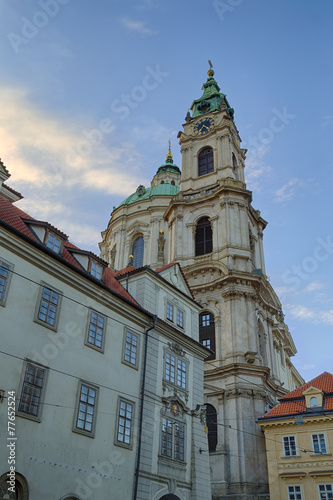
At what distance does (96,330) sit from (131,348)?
2.19 meters

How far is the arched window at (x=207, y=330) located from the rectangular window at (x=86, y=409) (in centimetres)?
2320

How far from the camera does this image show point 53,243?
20000mm

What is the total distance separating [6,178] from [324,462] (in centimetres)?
2281

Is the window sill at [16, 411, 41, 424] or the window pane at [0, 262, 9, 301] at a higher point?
the window pane at [0, 262, 9, 301]

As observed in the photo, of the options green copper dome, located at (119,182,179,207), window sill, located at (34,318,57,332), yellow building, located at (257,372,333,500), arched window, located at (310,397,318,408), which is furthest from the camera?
green copper dome, located at (119,182,179,207)

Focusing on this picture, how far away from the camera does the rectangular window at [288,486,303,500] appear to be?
28.2 metres

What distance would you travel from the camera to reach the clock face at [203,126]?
55966 millimetres

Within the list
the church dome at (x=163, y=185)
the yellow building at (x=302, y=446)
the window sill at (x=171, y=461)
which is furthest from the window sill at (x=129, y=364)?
the church dome at (x=163, y=185)

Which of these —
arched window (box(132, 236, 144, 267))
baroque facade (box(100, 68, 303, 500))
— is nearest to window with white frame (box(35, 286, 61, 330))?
baroque facade (box(100, 68, 303, 500))

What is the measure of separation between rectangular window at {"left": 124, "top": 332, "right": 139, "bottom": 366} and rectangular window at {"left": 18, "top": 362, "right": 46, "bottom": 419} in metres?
4.71

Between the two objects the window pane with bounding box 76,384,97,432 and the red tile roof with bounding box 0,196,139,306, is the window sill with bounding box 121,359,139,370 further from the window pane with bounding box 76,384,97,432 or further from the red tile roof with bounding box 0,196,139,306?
the red tile roof with bounding box 0,196,139,306

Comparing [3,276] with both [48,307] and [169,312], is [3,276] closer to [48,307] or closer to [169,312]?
[48,307]

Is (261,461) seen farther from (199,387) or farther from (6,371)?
(6,371)

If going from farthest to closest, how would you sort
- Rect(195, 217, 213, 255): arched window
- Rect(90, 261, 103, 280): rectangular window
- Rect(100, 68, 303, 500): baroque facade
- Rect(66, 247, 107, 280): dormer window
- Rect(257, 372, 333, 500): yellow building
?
1. Rect(195, 217, 213, 255): arched window
2. Rect(100, 68, 303, 500): baroque facade
3. Rect(257, 372, 333, 500): yellow building
4. Rect(90, 261, 103, 280): rectangular window
5. Rect(66, 247, 107, 280): dormer window
